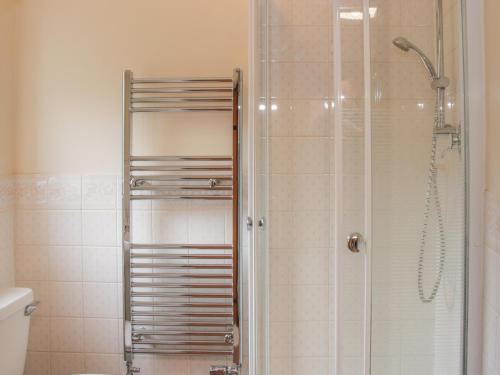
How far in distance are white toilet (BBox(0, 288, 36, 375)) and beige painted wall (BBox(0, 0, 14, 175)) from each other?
58 centimetres

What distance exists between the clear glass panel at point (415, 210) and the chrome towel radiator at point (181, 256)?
2.62 ft

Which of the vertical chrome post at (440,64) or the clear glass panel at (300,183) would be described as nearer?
the vertical chrome post at (440,64)

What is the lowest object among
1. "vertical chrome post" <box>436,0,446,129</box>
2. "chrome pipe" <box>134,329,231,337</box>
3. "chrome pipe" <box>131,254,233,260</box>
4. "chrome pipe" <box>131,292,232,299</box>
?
"chrome pipe" <box>134,329,231,337</box>

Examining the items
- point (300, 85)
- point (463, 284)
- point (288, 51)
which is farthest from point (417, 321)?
point (288, 51)

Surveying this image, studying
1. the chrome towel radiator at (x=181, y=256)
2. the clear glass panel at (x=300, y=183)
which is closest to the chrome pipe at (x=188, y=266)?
the chrome towel radiator at (x=181, y=256)

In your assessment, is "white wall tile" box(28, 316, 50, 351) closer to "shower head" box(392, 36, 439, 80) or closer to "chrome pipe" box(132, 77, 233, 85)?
"chrome pipe" box(132, 77, 233, 85)

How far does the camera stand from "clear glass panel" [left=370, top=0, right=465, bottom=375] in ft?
2.78

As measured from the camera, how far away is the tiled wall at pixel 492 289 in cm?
79

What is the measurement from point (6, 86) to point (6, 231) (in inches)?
26.7

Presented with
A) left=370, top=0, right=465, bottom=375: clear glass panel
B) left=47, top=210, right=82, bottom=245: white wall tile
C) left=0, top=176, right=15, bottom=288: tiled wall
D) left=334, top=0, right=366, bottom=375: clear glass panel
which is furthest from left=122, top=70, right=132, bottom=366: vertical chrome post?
left=370, top=0, right=465, bottom=375: clear glass panel

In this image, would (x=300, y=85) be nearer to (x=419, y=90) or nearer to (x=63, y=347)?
(x=419, y=90)

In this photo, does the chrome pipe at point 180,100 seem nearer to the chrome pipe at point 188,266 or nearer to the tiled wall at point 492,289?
the chrome pipe at point 188,266

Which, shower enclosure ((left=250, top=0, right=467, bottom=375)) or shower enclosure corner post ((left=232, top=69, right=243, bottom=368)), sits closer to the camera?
shower enclosure ((left=250, top=0, right=467, bottom=375))

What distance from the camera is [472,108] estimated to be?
836mm
